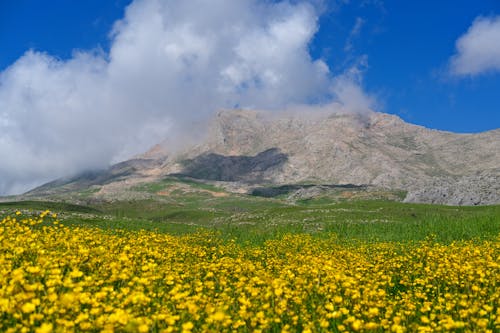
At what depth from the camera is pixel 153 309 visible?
7.89 m

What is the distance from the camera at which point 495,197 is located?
92.4 metres

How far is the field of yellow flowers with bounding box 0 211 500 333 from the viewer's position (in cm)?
627

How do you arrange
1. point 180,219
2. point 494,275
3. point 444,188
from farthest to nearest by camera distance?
1. point 444,188
2. point 180,219
3. point 494,275

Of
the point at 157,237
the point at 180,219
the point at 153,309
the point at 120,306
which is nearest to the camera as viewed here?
the point at 120,306

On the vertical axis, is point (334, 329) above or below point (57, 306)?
below

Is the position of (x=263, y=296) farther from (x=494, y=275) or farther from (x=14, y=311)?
(x=494, y=275)

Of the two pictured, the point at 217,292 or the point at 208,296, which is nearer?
the point at 208,296

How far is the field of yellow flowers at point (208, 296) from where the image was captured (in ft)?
20.6

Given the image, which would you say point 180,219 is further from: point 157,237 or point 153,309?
point 153,309

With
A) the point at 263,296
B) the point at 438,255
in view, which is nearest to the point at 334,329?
the point at 263,296

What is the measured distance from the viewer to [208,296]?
9.87m

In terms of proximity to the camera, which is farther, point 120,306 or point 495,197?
point 495,197

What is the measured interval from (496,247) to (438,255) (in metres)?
5.30

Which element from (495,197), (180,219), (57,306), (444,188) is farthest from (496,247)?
(444,188)
